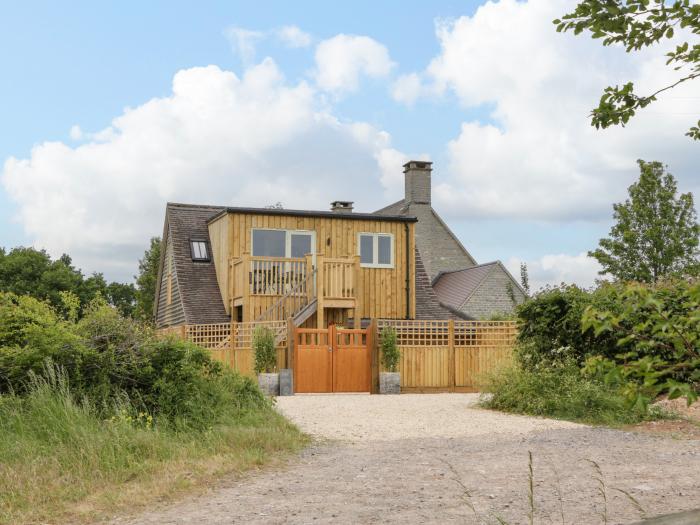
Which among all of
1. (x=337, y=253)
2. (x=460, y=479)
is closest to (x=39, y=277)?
(x=337, y=253)

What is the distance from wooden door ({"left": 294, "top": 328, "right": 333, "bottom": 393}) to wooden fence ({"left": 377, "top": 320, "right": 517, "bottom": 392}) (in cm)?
188

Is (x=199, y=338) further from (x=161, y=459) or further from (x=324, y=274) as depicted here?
(x=161, y=459)

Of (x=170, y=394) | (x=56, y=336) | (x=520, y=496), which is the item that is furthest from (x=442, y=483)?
(x=56, y=336)

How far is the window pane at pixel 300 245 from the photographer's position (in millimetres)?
28391

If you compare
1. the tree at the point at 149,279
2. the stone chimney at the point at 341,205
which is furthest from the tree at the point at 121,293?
the stone chimney at the point at 341,205

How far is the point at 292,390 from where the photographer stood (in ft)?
71.6

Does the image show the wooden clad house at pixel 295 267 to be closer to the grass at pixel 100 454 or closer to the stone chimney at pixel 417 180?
the stone chimney at pixel 417 180

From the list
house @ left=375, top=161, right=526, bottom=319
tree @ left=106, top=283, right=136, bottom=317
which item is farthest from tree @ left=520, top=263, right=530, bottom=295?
tree @ left=106, top=283, right=136, bottom=317

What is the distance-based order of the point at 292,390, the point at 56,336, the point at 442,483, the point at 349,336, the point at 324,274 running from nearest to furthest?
the point at 442,483, the point at 56,336, the point at 292,390, the point at 349,336, the point at 324,274

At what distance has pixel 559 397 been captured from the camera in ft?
49.9

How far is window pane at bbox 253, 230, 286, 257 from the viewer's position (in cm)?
2811

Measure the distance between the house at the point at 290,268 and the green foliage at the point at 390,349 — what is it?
2.22 m

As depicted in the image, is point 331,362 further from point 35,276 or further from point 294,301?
point 35,276

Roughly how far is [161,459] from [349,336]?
14198mm
